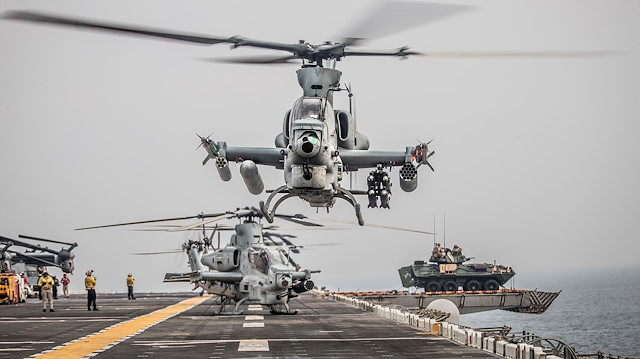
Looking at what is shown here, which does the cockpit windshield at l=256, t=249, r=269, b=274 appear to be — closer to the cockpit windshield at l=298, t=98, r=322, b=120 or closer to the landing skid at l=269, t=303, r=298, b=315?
the landing skid at l=269, t=303, r=298, b=315

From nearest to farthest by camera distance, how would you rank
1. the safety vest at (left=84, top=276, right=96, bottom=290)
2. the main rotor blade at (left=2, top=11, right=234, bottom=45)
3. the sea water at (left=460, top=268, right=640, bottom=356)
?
the main rotor blade at (left=2, top=11, right=234, bottom=45)
the safety vest at (left=84, top=276, right=96, bottom=290)
the sea water at (left=460, top=268, right=640, bottom=356)

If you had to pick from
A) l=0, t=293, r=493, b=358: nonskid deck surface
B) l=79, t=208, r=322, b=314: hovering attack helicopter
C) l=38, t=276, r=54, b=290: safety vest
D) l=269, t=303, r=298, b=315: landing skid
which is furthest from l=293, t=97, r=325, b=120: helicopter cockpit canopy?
l=38, t=276, r=54, b=290: safety vest

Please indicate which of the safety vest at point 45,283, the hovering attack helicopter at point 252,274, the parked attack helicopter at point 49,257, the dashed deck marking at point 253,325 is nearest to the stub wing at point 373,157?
the dashed deck marking at point 253,325

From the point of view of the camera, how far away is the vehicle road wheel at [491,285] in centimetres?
7175

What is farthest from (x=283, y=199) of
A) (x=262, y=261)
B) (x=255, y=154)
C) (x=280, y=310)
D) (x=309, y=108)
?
(x=280, y=310)

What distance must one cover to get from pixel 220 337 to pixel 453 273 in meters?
48.2

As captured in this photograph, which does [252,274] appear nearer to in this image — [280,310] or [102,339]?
[280,310]

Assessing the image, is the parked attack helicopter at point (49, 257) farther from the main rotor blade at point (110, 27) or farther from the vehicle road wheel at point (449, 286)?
the main rotor blade at point (110, 27)

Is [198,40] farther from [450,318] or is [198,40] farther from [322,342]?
[450,318]

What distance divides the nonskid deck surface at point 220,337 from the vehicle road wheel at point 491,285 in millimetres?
37119

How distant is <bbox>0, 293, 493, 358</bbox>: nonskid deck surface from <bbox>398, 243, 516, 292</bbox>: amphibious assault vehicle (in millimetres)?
35546

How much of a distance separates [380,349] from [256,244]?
705 inches

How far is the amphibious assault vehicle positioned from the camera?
71.6 m

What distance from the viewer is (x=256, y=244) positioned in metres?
38.8
